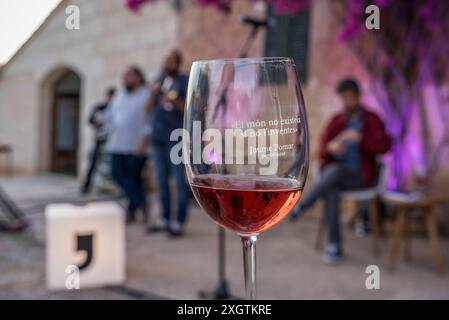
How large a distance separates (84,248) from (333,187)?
5.63ft

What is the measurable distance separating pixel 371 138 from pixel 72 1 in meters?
5.43

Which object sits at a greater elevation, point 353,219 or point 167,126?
point 167,126

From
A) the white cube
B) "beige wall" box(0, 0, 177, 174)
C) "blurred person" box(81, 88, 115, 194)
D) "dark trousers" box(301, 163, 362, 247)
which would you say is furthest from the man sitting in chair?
"beige wall" box(0, 0, 177, 174)

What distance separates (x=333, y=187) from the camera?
3.35 m

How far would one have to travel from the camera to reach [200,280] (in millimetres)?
2633

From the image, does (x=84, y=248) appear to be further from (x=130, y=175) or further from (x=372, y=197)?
(x=372, y=197)

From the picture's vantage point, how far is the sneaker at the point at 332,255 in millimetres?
3137

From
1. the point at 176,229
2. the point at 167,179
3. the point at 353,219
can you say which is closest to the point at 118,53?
the point at 167,179

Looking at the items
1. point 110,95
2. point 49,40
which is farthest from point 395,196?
point 49,40

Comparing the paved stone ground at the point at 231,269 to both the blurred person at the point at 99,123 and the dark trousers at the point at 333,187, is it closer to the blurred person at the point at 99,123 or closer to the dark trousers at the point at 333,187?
the dark trousers at the point at 333,187

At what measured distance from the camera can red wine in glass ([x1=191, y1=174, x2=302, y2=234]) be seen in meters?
0.58

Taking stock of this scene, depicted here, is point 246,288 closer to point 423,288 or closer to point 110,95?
point 423,288

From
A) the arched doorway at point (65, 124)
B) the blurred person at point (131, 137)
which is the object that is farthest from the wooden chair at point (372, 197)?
the arched doorway at point (65, 124)

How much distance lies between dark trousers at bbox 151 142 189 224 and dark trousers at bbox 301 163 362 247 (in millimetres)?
990
